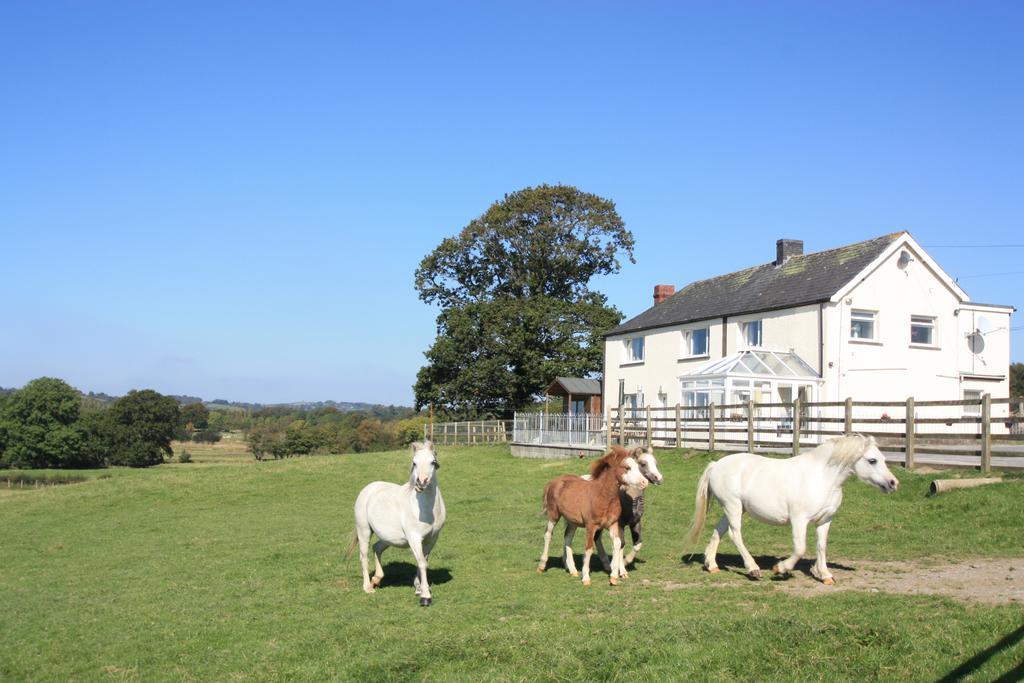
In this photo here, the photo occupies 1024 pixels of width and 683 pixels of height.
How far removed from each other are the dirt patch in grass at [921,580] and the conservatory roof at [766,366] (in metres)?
22.1

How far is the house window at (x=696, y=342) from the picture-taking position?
40188 mm

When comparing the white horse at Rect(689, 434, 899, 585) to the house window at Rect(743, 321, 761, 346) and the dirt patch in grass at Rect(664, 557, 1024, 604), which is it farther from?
the house window at Rect(743, 321, 761, 346)

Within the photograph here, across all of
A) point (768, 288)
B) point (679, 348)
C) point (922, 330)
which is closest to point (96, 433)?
point (679, 348)

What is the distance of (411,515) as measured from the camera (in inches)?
444

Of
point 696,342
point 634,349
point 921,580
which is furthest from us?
point 634,349

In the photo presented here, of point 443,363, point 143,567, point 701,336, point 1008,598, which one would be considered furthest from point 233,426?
point 1008,598

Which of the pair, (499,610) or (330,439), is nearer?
(499,610)

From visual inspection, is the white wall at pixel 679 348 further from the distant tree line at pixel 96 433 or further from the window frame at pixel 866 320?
the distant tree line at pixel 96 433

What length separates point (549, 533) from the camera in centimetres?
1263

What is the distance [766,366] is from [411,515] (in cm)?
2534

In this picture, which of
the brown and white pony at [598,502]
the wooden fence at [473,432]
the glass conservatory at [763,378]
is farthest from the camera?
the wooden fence at [473,432]

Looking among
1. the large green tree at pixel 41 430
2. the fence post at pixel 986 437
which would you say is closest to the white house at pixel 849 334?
the fence post at pixel 986 437

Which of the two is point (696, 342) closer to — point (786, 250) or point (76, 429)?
point (786, 250)

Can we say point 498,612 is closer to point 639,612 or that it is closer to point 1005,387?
point 639,612
